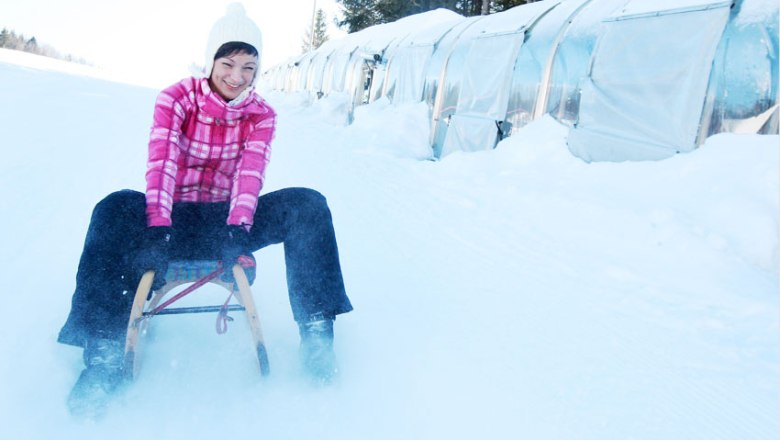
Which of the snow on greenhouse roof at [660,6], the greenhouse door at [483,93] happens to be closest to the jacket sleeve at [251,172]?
the snow on greenhouse roof at [660,6]

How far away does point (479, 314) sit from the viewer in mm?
2664

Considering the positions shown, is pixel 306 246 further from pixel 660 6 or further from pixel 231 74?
pixel 660 6

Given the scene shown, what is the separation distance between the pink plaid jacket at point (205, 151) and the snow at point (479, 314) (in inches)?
24.6

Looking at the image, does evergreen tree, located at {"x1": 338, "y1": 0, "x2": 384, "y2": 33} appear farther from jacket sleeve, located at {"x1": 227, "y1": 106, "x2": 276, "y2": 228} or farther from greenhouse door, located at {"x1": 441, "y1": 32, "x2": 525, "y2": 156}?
jacket sleeve, located at {"x1": 227, "y1": 106, "x2": 276, "y2": 228}

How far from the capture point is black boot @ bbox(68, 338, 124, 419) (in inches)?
64.3

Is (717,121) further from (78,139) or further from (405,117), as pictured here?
(78,139)

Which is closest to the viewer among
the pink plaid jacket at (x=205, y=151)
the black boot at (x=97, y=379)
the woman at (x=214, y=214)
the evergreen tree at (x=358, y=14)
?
the black boot at (x=97, y=379)

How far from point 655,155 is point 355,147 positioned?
4.63 m

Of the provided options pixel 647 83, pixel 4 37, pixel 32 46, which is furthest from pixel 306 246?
pixel 32 46

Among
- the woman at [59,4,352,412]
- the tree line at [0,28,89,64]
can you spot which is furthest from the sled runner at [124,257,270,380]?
the tree line at [0,28,89,64]

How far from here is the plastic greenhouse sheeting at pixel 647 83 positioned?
15.2 feet

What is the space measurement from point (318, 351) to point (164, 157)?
939 millimetres

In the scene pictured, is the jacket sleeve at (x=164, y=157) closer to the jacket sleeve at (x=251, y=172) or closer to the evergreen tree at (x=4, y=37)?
the jacket sleeve at (x=251, y=172)

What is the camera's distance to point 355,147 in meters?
8.31
